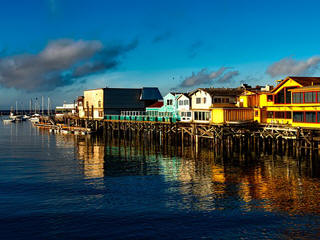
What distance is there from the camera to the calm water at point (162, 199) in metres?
23.9

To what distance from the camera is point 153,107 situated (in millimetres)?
92625

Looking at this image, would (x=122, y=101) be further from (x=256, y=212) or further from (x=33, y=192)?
(x=256, y=212)

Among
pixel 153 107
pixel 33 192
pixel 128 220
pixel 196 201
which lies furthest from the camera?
pixel 153 107

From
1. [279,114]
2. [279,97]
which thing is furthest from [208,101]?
[279,114]

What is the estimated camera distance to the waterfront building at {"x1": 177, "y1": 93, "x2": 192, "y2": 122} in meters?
70.0

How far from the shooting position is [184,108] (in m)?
71.5

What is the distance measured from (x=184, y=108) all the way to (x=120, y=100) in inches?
1456

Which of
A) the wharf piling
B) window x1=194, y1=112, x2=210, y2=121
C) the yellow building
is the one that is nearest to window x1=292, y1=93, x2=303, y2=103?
the yellow building

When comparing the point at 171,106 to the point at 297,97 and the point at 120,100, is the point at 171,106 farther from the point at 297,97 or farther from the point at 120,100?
the point at 297,97

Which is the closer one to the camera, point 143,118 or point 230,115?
point 230,115

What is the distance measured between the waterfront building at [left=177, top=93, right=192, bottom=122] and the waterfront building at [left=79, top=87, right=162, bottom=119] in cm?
3307

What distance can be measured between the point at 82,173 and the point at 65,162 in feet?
33.6

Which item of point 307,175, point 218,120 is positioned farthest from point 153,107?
point 307,175

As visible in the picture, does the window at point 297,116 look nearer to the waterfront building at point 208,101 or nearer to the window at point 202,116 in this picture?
the waterfront building at point 208,101
